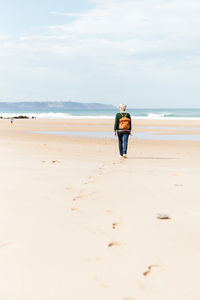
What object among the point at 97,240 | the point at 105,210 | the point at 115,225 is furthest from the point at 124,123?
the point at 97,240

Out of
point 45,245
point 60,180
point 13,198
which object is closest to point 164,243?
point 45,245

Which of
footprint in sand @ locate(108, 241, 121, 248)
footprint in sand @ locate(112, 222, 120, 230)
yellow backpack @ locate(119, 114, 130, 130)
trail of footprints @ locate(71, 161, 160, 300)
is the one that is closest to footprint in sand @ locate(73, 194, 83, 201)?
trail of footprints @ locate(71, 161, 160, 300)

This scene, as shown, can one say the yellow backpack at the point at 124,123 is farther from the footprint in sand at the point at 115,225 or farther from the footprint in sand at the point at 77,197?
the footprint in sand at the point at 115,225

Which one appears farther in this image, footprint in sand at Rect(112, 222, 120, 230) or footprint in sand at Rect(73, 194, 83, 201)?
footprint in sand at Rect(73, 194, 83, 201)

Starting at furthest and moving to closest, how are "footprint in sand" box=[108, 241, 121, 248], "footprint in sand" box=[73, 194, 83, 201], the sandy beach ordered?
1. "footprint in sand" box=[73, 194, 83, 201]
2. "footprint in sand" box=[108, 241, 121, 248]
3. the sandy beach

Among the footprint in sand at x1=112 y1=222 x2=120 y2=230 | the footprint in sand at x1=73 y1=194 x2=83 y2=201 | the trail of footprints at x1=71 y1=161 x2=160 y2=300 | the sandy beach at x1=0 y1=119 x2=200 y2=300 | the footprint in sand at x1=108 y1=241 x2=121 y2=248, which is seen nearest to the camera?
the sandy beach at x1=0 y1=119 x2=200 y2=300

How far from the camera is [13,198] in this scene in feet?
18.8

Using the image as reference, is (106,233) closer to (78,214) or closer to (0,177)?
(78,214)

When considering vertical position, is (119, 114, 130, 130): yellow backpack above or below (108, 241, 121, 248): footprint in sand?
above

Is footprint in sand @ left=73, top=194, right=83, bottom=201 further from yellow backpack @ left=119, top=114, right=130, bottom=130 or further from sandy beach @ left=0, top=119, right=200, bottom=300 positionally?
yellow backpack @ left=119, top=114, right=130, bottom=130

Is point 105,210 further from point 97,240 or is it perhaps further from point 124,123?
point 124,123

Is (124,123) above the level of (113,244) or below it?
above

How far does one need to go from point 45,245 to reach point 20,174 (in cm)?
421

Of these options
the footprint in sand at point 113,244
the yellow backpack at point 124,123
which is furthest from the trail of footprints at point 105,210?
the yellow backpack at point 124,123
